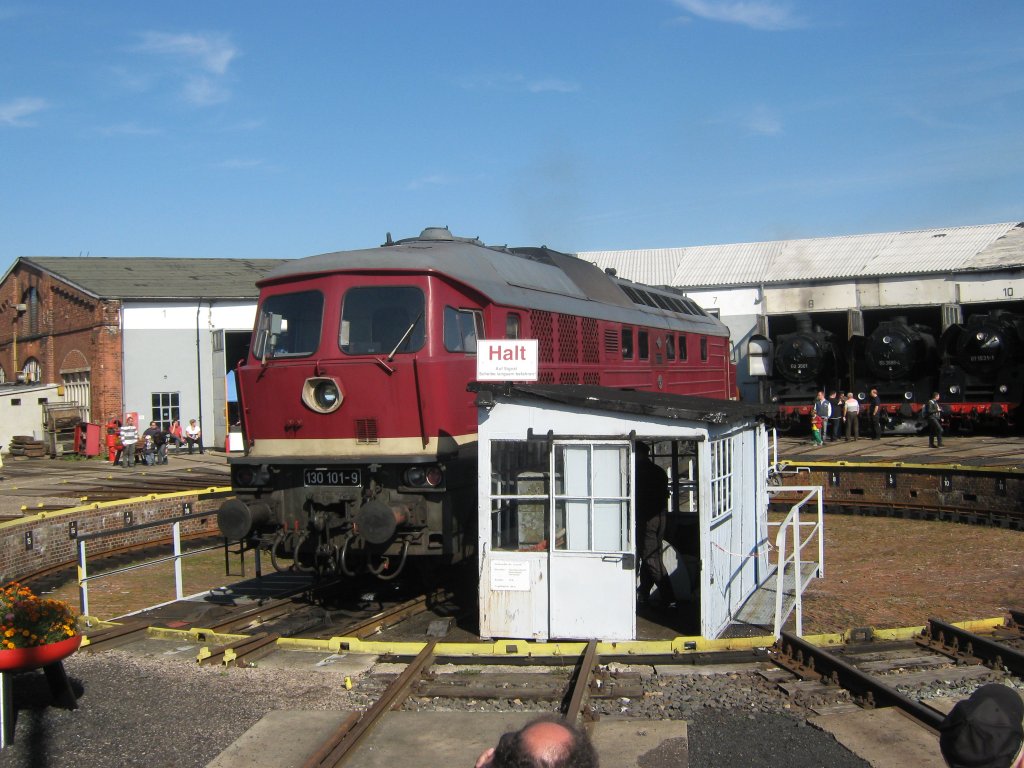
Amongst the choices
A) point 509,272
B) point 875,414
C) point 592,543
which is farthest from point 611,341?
point 875,414

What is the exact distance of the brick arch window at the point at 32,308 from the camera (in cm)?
3884

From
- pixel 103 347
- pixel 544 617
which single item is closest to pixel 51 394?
pixel 103 347

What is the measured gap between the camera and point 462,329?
10820mm

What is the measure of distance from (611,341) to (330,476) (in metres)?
5.45

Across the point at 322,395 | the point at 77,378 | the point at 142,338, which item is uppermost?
the point at 142,338

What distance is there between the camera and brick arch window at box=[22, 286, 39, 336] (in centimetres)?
3884

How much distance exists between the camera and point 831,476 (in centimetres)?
2073

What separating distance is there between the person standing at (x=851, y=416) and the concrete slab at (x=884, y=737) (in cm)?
2544

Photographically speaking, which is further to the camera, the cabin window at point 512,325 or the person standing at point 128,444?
the person standing at point 128,444

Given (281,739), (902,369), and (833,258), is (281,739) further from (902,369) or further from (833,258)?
(833,258)

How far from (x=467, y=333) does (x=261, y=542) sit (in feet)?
10.0

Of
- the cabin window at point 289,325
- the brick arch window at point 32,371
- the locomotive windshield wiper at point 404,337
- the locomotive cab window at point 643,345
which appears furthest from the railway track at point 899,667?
the brick arch window at point 32,371

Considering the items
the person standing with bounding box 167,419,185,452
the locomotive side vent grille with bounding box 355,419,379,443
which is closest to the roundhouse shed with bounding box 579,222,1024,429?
the person standing with bounding box 167,419,185,452

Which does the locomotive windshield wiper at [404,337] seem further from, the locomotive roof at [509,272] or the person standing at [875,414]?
the person standing at [875,414]
